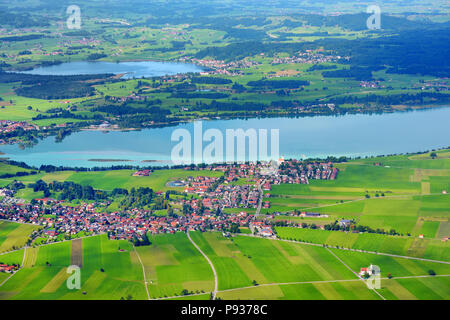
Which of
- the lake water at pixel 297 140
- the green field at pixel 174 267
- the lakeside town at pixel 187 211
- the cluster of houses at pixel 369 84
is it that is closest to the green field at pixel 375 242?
the lakeside town at pixel 187 211

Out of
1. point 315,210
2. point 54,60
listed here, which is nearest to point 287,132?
point 315,210

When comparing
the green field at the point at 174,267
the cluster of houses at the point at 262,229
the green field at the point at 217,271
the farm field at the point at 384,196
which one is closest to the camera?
the green field at the point at 217,271

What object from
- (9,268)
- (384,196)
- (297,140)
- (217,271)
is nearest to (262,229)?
(217,271)

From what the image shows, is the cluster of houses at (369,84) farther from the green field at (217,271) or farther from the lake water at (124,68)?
the green field at (217,271)

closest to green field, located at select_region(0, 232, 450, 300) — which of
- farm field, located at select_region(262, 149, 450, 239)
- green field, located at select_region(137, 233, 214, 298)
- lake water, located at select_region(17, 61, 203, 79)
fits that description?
green field, located at select_region(137, 233, 214, 298)

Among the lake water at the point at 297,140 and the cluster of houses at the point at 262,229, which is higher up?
the lake water at the point at 297,140

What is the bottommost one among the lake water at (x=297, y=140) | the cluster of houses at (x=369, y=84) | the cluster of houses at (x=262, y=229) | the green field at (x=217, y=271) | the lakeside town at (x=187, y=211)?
the green field at (x=217, y=271)
